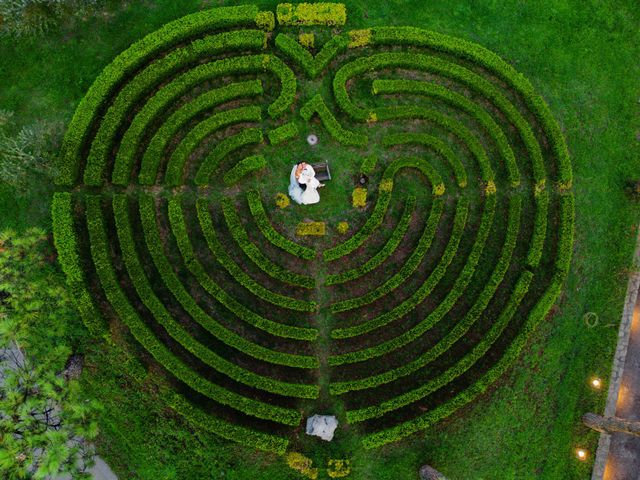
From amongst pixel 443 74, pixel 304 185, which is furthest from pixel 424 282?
pixel 443 74

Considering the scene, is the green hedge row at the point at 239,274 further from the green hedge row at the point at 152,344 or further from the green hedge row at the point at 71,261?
the green hedge row at the point at 71,261

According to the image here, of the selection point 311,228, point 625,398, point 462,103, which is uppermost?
point 462,103

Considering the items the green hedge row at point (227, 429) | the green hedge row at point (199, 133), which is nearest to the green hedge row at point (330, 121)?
the green hedge row at point (199, 133)

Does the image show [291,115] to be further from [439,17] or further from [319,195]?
[439,17]

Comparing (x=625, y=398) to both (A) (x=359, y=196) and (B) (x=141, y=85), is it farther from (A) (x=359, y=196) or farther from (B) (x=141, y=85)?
(B) (x=141, y=85)

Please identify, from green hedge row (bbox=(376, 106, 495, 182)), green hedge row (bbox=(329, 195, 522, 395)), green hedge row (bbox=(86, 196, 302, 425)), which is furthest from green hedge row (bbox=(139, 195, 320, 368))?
green hedge row (bbox=(376, 106, 495, 182))

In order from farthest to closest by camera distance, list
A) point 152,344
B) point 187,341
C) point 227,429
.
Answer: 1. point 187,341
2. point 152,344
3. point 227,429
